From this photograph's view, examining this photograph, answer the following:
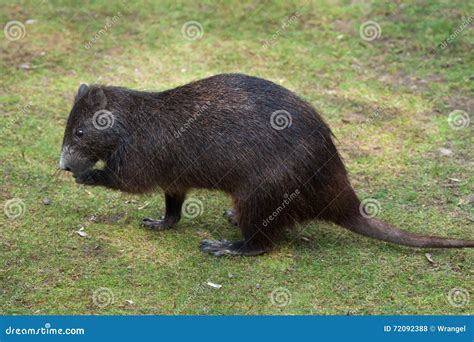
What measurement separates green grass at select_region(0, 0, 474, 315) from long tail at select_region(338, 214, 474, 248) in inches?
6.7

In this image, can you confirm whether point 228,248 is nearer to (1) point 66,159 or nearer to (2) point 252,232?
(2) point 252,232

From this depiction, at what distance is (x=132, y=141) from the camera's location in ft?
21.6

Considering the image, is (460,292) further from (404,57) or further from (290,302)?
(404,57)

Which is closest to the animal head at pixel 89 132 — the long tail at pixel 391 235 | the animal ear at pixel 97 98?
the animal ear at pixel 97 98

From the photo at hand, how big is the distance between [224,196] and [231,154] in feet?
4.53

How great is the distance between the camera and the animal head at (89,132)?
660 cm

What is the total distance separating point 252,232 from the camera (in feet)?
21.3

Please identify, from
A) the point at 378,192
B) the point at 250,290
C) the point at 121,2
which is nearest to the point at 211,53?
the point at 121,2

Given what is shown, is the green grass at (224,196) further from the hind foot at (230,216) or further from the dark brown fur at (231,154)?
the dark brown fur at (231,154)

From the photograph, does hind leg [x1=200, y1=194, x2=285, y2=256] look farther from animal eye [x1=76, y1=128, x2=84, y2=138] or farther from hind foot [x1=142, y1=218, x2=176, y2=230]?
animal eye [x1=76, y1=128, x2=84, y2=138]

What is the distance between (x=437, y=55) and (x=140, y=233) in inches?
193

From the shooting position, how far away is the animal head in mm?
6602

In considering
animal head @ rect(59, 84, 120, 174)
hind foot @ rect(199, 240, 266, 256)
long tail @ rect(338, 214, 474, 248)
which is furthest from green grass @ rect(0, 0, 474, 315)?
animal head @ rect(59, 84, 120, 174)

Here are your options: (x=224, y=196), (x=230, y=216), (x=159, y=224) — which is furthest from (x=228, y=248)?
(x=224, y=196)
